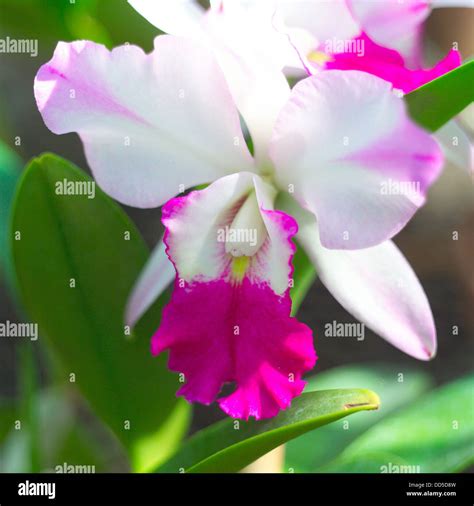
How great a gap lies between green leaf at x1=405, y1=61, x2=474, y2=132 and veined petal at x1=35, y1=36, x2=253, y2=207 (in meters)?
0.16

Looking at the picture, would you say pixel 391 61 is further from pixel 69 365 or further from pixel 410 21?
pixel 69 365

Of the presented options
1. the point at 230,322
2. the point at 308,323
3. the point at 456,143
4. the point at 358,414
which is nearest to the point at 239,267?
the point at 230,322

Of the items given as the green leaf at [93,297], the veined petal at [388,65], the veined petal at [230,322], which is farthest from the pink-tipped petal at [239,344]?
the veined petal at [388,65]

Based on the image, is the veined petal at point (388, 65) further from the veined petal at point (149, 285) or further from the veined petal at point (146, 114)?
the veined petal at point (149, 285)

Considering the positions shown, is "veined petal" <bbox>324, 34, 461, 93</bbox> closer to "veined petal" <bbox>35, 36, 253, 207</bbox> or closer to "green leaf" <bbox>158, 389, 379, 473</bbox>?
"veined petal" <bbox>35, 36, 253, 207</bbox>

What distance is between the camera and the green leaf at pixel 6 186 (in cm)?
80

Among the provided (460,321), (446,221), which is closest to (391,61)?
(446,221)

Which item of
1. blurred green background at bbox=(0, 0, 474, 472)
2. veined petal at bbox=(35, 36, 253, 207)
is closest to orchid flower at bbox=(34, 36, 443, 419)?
veined petal at bbox=(35, 36, 253, 207)

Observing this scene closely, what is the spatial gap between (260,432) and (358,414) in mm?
290

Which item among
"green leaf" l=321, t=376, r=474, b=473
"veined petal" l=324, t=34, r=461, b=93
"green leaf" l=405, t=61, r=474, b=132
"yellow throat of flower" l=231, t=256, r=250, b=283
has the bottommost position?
"green leaf" l=321, t=376, r=474, b=473

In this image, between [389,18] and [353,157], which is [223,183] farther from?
[389,18]

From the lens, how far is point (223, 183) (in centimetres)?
64

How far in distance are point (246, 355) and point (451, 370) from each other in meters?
0.87

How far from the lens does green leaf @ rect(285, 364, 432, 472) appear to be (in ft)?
2.99
